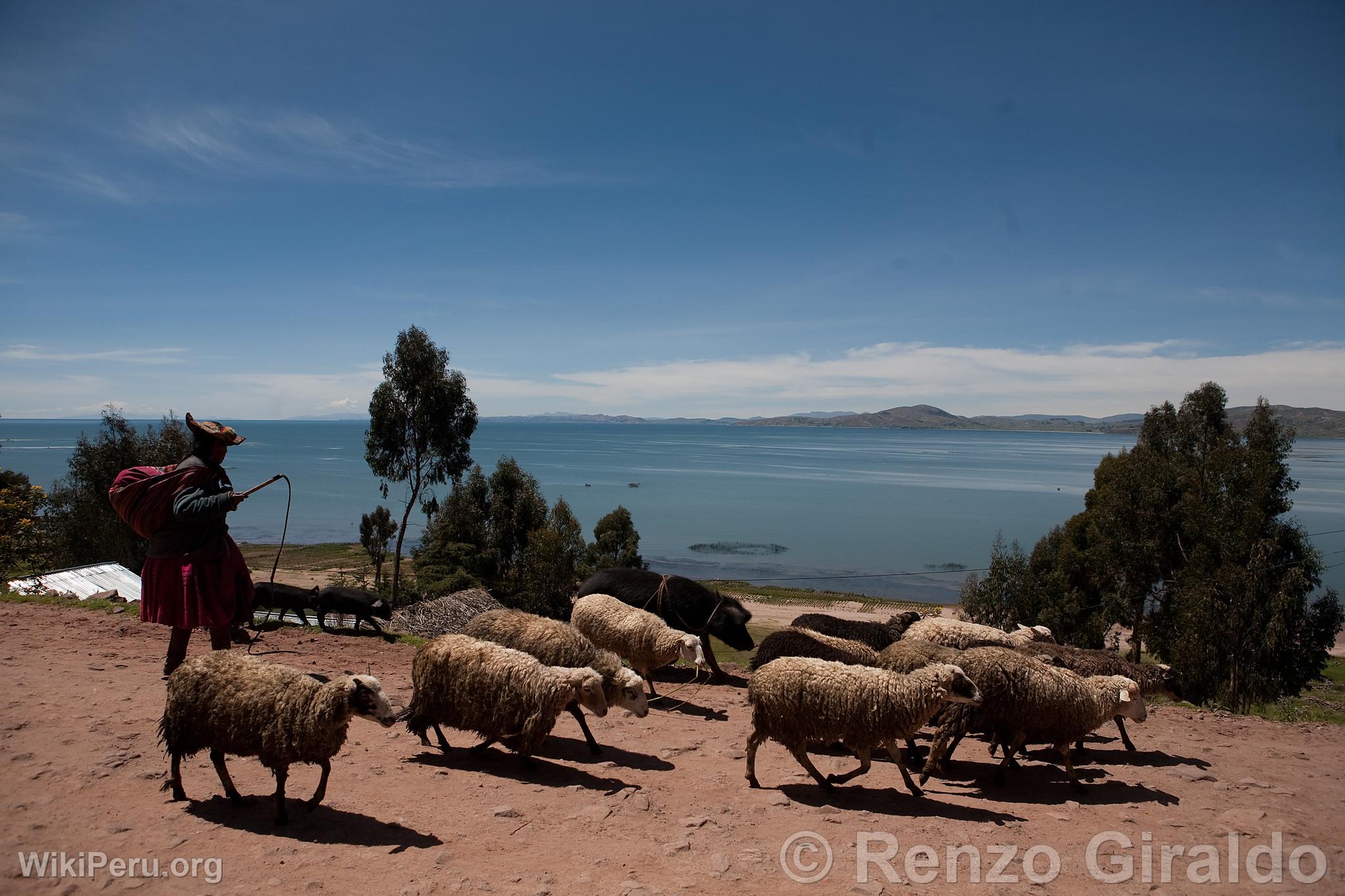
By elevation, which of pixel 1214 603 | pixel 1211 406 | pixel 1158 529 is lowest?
pixel 1214 603

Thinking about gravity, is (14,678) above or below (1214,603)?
above

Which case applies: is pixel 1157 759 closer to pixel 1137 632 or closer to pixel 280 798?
pixel 280 798

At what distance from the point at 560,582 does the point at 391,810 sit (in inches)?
1144

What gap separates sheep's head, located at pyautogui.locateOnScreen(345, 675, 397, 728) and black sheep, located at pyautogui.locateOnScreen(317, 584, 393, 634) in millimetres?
9107

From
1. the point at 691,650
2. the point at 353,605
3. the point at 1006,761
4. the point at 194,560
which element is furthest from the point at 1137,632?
the point at 194,560

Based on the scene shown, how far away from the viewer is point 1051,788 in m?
6.59

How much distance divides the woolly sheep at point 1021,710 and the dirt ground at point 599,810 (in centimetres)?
43

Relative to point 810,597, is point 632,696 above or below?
above

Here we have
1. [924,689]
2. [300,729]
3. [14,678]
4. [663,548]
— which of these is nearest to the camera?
[300,729]

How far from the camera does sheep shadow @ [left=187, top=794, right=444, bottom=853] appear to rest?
184 inches

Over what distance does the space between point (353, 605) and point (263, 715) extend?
9358 millimetres

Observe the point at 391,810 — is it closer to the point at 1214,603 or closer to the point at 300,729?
the point at 300,729

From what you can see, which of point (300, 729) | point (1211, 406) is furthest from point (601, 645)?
Answer: point (1211, 406)

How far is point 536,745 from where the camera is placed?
6.19 m
